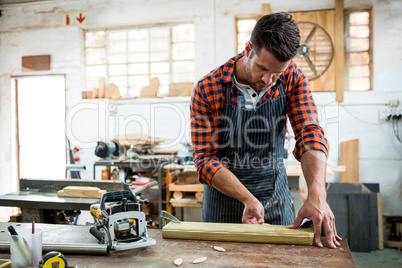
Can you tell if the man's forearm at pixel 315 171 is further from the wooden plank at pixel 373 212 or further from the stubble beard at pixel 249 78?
the wooden plank at pixel 373 212

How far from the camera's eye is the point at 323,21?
4066mm

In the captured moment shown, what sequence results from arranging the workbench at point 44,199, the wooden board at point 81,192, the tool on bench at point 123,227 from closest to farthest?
the tool on bench at point 123,227, the workbench at point 44,199, the wooden board at point 81,192

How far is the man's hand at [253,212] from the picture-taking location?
4.61 ft

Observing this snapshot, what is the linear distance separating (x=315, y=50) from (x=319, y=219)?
331 centimetres

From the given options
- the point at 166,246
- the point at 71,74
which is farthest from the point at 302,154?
the point at 71,74

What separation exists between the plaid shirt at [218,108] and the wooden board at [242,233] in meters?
0.28

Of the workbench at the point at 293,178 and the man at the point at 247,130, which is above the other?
the man at the point at 247,130

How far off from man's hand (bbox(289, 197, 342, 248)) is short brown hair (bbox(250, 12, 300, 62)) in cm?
58

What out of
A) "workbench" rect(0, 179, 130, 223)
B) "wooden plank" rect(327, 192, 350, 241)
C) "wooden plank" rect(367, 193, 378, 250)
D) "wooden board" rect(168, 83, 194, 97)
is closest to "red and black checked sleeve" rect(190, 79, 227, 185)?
"workbench" rect(0, 179, 130, 223)

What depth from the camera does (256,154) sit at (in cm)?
165

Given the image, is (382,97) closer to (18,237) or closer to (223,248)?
(223,248)

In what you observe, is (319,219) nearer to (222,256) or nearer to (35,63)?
(222,256)

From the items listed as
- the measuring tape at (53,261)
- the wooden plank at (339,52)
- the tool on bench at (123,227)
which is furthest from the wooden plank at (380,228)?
the measuring tape at (53,261)

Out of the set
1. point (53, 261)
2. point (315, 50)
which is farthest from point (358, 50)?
point (53, 261)
